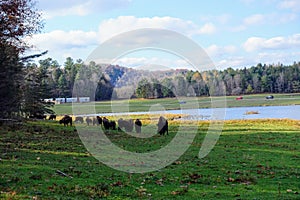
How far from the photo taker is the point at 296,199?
1105 centimetres

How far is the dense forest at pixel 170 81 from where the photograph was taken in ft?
209

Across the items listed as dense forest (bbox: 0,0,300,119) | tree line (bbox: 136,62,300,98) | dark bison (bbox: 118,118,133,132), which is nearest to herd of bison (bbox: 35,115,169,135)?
dark bison (bbox: 118,118,133,132)

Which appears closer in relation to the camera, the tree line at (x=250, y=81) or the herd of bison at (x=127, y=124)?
the herd of bison at (x=127, y=124)

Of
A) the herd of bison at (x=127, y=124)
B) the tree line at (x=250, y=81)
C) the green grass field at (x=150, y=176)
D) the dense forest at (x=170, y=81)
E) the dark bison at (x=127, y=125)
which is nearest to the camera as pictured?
the green grass field at (x=150, y=176)

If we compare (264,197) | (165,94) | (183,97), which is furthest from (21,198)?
(183,97)

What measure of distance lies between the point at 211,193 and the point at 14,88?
1917 cm

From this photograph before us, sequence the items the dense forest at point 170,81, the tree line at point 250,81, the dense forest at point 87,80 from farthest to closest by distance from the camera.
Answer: the tree line at point 250,81 < the dense forest at point 170,81 < the dense forest at point 87,80

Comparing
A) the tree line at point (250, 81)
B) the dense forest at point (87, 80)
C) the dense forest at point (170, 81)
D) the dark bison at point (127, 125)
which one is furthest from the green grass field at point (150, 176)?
the tree line at point (250, 81)

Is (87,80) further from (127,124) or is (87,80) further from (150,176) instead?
(150,176)

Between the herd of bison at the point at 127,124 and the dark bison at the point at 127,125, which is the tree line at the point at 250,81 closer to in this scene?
the herd of bison at the point at 127,124

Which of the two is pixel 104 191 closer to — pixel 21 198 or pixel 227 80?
pixel 21 198

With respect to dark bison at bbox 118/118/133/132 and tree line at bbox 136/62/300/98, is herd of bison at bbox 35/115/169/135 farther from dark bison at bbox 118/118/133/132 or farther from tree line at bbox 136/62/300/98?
tree line at bbox 136/62/300/98

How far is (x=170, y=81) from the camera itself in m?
89.0

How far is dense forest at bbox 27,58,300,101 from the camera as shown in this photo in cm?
6366
